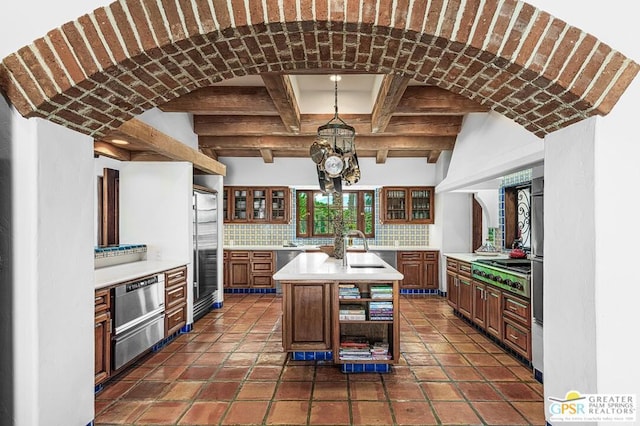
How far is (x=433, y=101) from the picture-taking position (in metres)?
4.83

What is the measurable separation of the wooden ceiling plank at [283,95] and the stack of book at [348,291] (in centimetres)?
212

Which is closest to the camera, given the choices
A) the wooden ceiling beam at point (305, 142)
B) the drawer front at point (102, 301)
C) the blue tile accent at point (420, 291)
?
the drawer front at point (102, 301)

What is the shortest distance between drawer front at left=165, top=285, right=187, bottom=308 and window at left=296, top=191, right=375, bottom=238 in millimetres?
3671

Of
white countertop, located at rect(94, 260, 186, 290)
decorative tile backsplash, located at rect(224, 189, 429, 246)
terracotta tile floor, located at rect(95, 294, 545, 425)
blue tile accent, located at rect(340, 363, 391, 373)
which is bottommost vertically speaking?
terracotta tile floor, located at rect(95, 294, 545, 425)

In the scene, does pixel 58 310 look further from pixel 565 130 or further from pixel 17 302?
pixel 565 130

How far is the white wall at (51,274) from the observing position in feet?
6.40

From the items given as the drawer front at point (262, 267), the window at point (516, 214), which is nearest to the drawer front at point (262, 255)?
the drawer front at point (262, 267)

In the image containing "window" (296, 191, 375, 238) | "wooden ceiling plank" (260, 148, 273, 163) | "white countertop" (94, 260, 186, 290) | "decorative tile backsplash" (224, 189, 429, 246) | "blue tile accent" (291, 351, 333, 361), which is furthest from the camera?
"window" (296, 191, 375, 238)

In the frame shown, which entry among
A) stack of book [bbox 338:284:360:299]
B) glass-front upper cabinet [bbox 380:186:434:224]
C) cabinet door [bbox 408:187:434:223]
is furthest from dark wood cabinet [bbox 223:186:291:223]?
stack of book [bbox 338:284:360:299]

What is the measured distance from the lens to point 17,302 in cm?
195

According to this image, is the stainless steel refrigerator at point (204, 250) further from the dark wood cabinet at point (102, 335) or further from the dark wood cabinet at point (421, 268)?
the dark wood cabinet at point (421, 268)

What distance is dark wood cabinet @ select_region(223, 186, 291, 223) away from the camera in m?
8.02

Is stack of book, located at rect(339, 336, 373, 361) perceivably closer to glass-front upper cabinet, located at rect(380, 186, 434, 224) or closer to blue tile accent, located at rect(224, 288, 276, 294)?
blue tile accent, located at rect(224, 288, 276, 294)

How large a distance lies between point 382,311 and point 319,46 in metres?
2.50
